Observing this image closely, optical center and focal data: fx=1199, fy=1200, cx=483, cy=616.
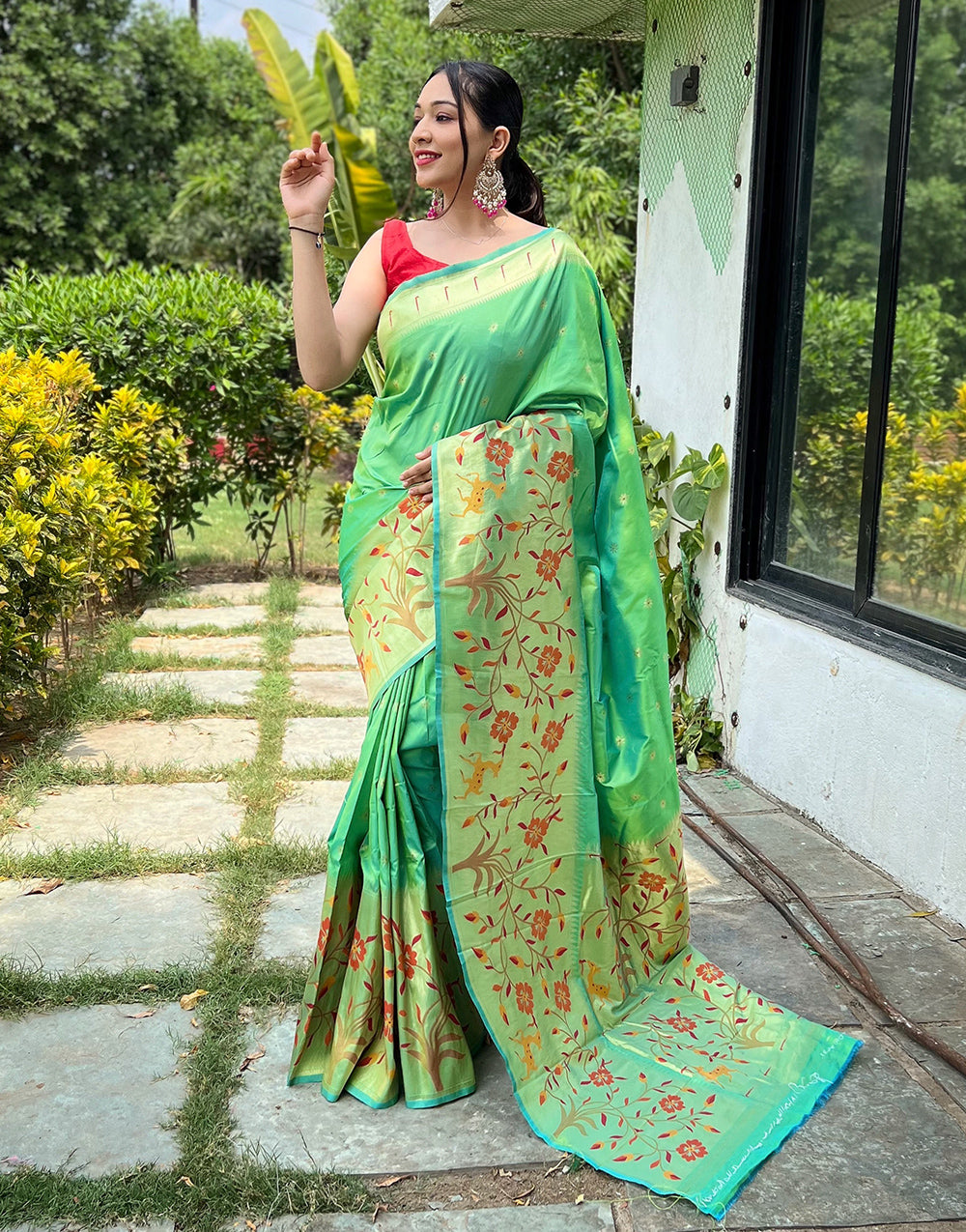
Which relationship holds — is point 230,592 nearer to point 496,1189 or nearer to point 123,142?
point 496,1189

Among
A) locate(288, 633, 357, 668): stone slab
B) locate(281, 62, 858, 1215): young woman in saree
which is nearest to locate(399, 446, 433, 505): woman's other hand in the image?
locate(281, 62, 858, 1215): young woman in saree

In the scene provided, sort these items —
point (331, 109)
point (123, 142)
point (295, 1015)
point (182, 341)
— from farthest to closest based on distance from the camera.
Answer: point (123, 142) → point (331, 109) → point (182, 341) → point (295, 1015)

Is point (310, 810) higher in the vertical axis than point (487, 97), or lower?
lower

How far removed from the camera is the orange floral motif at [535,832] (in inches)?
90.3

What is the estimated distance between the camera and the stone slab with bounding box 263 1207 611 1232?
6.11 feet

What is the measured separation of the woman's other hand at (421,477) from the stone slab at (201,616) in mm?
3787

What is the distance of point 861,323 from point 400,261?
459 cm

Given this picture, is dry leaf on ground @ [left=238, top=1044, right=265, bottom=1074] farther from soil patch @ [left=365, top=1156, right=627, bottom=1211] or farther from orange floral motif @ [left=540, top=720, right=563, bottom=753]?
orange floral motif @ [left=540, top=720, right=563, bottom=753]

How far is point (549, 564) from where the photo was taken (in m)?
2.32

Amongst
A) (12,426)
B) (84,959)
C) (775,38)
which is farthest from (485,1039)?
(775,38)

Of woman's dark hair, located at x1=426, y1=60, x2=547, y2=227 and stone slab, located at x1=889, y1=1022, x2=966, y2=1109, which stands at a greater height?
woman's dark hair, located at x1=426, y1=60, x2=547, y2=227

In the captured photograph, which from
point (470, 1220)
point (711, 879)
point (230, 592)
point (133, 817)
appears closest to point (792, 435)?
point (711, 879)

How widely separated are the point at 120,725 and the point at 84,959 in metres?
1.81

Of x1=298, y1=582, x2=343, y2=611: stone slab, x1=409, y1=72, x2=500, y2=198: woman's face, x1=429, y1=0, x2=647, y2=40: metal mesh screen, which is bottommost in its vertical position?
x1=298, y1=582, x2=343, y2=611: stone slab
